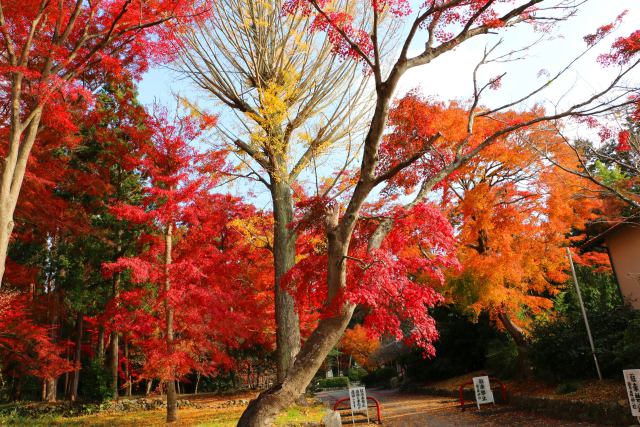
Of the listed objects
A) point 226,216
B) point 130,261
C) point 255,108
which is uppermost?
point 255,108

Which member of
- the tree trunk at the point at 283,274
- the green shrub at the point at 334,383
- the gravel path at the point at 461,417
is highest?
the tree trunk at the point at 283,274

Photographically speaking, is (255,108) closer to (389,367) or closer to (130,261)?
(130,261)

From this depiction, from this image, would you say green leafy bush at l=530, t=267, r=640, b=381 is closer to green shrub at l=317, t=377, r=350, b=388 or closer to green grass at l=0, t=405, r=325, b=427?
green grass at l=0, t=405, r=325, b=427

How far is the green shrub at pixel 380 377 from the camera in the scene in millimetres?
28819

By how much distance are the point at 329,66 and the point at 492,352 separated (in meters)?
11.3

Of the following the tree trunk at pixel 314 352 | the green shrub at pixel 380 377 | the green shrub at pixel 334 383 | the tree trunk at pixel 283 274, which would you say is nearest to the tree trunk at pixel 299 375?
the tree trunk at pixel 314 352

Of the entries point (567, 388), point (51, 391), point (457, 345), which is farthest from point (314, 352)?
point (51, 391)

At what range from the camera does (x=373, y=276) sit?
5.50m


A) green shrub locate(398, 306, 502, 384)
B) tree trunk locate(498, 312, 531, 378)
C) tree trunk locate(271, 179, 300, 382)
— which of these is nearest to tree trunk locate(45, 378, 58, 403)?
tree trunk locate(271, 179, 300, 382)

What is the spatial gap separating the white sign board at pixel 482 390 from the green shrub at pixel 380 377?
16.8 m

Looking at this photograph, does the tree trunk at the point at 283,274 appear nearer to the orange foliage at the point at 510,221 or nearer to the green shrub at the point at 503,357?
the orange foliage at the point at 510,221

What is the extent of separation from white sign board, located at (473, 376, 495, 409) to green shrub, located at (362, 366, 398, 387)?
55.1 ft

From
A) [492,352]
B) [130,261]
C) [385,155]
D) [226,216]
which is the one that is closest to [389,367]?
[492,352]

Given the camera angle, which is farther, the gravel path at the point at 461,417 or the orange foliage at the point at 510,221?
the orange foliage at the point at 510,221
